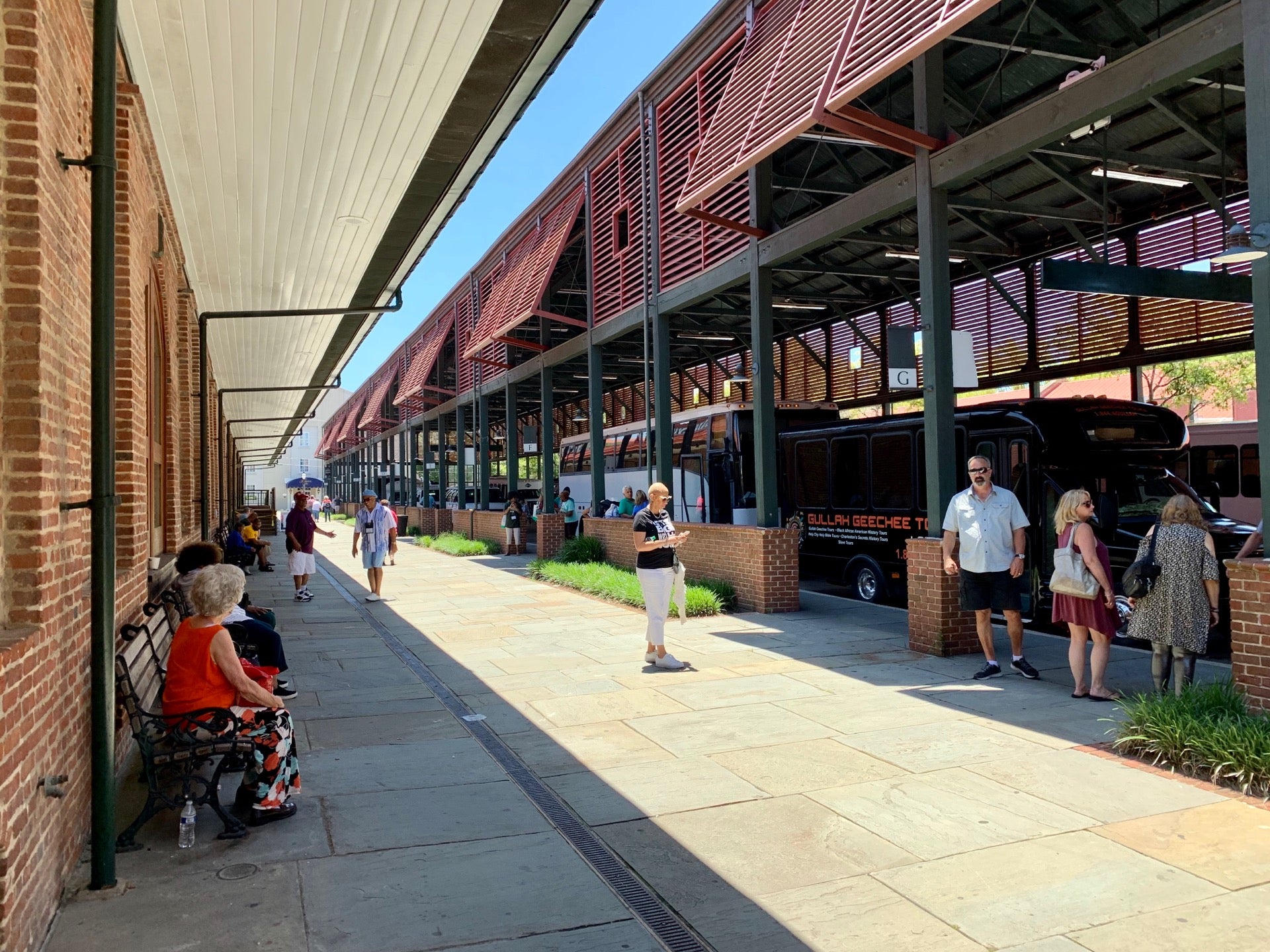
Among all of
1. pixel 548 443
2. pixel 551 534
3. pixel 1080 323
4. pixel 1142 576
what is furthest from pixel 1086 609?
pixel 548 443

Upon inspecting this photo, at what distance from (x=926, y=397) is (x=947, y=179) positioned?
2.11 m

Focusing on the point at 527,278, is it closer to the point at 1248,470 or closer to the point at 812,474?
the point at 812,474

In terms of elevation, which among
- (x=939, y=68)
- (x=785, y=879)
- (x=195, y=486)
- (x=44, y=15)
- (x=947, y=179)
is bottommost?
(x=785, y=879)

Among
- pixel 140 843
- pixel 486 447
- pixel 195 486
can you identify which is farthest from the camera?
pixel 486 447

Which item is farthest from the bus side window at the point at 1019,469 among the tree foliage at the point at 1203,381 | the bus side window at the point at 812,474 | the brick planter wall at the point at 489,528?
the tree foliage at the point at 1203,381

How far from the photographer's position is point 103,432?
421cm

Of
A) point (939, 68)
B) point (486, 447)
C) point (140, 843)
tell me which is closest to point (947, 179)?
point (939, 68)

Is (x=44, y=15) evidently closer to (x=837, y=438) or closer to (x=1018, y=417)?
(x=1018, y=417)

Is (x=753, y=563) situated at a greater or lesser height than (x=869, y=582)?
greater

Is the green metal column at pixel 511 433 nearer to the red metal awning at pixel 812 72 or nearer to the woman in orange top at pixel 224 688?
the red metal awning at pixel 812 72

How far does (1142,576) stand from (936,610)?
2.84 metres

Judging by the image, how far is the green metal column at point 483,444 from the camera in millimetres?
27016

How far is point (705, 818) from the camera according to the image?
16.6ft

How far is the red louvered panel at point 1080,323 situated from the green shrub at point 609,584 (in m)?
7.81
